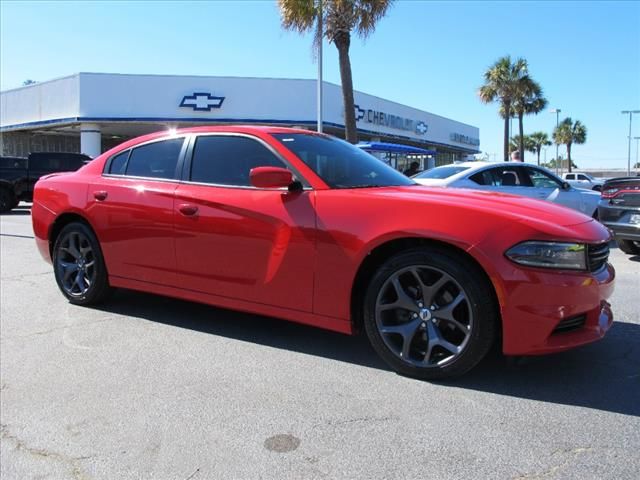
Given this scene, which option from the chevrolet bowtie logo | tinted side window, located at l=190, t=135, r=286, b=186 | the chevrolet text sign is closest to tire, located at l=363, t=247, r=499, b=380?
tinted side window, located at l=190, t=135, r=286, b=186

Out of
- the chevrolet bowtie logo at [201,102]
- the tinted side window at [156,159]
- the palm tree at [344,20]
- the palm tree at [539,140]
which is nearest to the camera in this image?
the tinted side window at [156,159]

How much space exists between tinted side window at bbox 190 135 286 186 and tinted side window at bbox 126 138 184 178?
9.3 inches

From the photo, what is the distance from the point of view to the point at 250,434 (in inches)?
114

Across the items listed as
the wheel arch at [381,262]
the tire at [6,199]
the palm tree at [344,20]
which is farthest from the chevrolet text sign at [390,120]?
the wheel arch at [381,262]

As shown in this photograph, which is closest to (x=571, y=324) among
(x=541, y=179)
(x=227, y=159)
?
(x=227, y=159)

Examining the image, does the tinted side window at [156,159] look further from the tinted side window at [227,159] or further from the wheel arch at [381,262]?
the wheel arch at [381,262]

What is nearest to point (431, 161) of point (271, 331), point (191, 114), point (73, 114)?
point (191, 114)

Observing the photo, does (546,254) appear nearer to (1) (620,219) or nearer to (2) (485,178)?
(1) (620,219)

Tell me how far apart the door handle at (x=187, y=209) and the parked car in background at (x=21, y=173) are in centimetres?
1498

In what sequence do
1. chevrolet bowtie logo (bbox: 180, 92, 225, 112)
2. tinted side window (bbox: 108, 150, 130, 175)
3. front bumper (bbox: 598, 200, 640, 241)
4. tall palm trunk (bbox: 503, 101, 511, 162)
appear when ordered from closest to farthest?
tinted side window (bbox: 108, 150, 130, 175) < front bumper (bbox: 598, 200, 640, 241) < chevrolet bowtie logo (bbox: 180, 92, 225, 112) < tall palm trunk (bbox: 503, 101, 511, 162)

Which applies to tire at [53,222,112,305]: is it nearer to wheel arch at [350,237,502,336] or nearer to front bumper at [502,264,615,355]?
wheel arch at [350,237,502,336]

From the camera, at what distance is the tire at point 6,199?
1728cm

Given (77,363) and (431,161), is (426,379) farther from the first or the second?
(431,161)

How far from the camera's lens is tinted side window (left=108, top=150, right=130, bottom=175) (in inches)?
200
